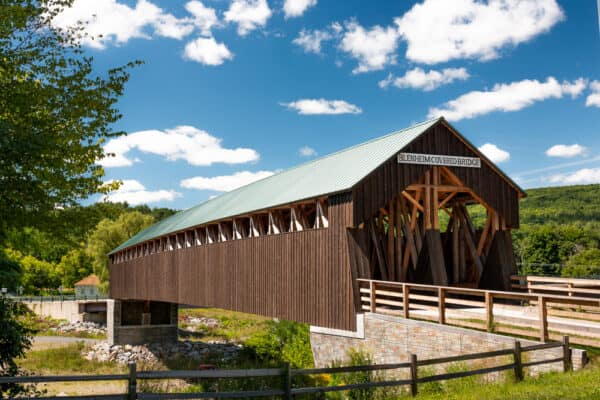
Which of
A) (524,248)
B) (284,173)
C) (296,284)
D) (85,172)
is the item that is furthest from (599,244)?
(85,172)

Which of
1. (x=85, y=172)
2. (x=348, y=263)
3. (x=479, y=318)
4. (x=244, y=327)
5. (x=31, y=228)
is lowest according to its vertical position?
(x=244, y=327)

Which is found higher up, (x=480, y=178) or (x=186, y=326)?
(x=480, y=178)

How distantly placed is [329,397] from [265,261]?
5.42 metres

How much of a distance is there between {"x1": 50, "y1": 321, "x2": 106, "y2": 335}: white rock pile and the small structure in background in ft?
33.1

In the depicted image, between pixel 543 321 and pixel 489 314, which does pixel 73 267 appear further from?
pixel 543 321

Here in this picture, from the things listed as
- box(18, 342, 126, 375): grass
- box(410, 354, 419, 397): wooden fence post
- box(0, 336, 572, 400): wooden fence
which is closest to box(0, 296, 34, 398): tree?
box(0, 336, 572, 400): wooden fence

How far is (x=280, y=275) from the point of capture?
1719 centimetres

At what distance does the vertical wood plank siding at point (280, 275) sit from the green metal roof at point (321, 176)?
89 cm

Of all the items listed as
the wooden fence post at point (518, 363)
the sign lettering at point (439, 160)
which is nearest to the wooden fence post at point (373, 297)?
the sign lettering at point (439, 160)

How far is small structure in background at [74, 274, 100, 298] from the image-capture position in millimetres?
59406

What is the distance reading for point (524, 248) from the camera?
75375mm

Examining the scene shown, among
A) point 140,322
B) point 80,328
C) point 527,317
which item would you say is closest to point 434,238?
point 527,317

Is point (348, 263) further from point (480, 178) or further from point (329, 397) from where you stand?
point (480, 178)

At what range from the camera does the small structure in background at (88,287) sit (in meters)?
59.4
